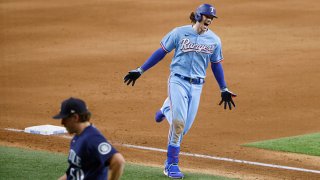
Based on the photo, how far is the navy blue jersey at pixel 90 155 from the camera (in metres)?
6.60

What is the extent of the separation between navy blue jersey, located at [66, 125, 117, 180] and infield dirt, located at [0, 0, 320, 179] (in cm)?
468

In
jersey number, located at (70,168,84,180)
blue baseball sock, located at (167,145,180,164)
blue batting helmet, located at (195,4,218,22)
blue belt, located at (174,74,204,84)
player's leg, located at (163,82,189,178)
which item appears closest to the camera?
jersey number, located at (70,168,84,180)

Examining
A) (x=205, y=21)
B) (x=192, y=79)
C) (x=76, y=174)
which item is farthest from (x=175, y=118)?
(x=76, y=174)

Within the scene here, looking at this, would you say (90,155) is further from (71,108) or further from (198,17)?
(198,17)

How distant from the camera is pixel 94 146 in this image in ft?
21.7

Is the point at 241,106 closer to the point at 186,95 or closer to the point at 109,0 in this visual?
the point at 186,95

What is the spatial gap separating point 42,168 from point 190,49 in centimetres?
238

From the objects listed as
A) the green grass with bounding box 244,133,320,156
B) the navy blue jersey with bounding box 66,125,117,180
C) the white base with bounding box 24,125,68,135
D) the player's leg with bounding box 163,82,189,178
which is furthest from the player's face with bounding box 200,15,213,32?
the white base with bounding box 24,125,68,135

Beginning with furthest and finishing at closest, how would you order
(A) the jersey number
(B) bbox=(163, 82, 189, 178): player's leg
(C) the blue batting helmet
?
(B) bbox=(163, 82, 189, 178): player's leg, (C) the blue batting helmet, (A) the jersey number

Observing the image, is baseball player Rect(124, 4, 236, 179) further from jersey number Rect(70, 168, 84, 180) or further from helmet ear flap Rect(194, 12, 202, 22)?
jersey number Rect(70, 168, 84, 180)

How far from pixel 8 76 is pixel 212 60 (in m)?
8.63

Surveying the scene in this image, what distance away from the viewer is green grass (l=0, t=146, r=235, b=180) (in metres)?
10.4

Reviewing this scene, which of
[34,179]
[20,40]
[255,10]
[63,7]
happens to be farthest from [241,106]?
[63,7]

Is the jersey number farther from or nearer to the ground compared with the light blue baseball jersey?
nearer to the ground
